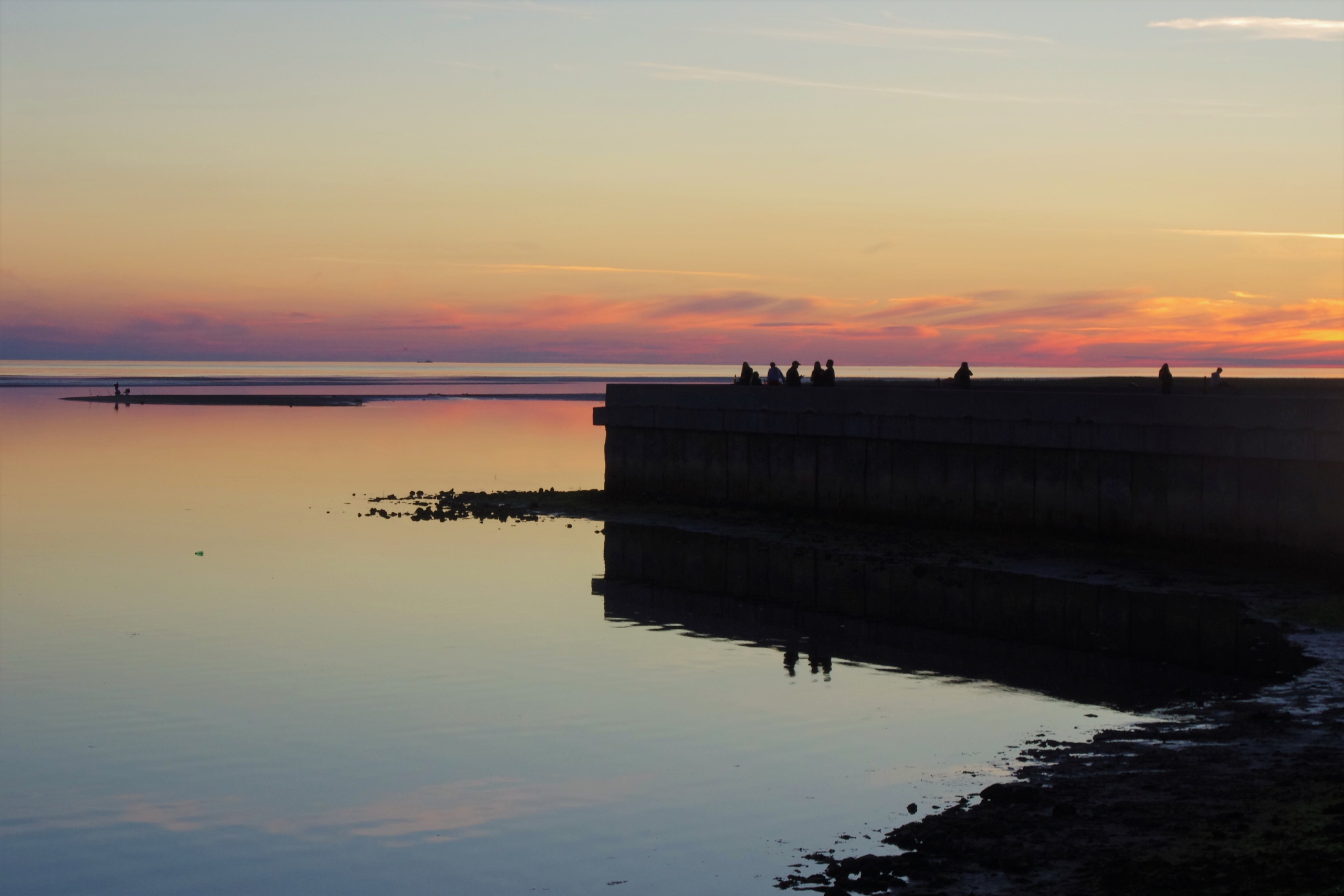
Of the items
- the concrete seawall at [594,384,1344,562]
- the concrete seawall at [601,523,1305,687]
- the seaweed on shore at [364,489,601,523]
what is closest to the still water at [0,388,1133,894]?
the concrete seawall at [601,523,1305,687]

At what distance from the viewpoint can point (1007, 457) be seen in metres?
33.3

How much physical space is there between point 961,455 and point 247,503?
70.9 feet

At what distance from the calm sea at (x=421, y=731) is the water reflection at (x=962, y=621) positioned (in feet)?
3.04

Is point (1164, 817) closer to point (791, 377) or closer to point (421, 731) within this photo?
point (421, 731)

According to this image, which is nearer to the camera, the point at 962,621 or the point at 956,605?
the point at 962,621

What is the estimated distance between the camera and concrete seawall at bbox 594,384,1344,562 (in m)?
28.0

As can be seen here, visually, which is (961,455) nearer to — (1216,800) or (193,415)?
(1216,800)

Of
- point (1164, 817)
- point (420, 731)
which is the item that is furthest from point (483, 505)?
point (1164, 817)

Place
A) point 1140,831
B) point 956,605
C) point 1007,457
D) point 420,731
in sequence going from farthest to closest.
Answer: point 1007,457
point 956,605
point 420,731
point 1140,831

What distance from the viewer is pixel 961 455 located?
112 feet

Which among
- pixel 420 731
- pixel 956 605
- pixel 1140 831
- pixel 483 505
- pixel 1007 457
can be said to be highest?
pixel 1007 457

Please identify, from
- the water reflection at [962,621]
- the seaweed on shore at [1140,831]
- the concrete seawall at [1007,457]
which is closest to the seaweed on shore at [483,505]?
the concrete seawall at [1007,457]

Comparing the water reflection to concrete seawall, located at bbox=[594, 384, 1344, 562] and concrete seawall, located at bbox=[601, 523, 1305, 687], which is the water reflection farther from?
concrete seawall, located at bbox=[594, 384, 1344, 562]

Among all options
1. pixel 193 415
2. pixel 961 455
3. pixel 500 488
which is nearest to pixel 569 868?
A: pixel 961 455
